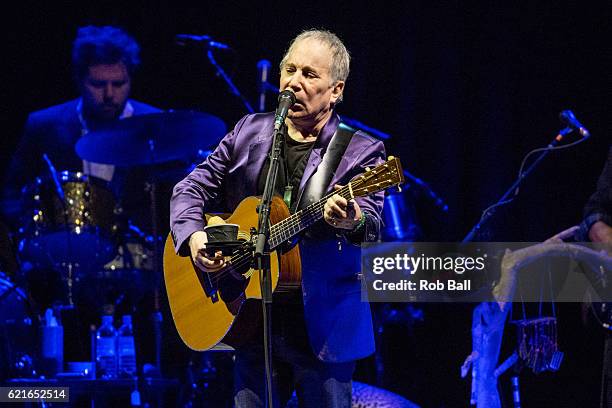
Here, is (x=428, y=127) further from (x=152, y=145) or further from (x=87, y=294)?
(x=87, y=294)

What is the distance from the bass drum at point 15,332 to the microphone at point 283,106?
3507 millimetres

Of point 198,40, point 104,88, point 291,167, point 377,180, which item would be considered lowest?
point 377,180

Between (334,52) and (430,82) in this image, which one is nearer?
(334,52)

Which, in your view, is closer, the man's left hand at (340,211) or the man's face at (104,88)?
the man's left hand at (340,211)

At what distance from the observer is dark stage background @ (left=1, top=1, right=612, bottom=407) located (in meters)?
5.84

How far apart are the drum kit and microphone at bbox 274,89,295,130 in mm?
2854

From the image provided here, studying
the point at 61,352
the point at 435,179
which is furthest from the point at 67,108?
the point at 435,179

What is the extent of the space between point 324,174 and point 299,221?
0.81ft

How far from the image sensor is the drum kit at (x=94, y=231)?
577 centimetres

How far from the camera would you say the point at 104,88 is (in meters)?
6.24

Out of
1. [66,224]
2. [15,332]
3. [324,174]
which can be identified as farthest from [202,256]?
[15,332]

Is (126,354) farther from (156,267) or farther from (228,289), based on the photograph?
(228,289)

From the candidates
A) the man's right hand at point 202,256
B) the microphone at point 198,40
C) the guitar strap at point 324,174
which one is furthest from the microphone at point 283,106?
the microphone at point 198,40

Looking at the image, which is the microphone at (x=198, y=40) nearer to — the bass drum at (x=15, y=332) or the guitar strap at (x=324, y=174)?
the bass drum at (x=15, y=332)
